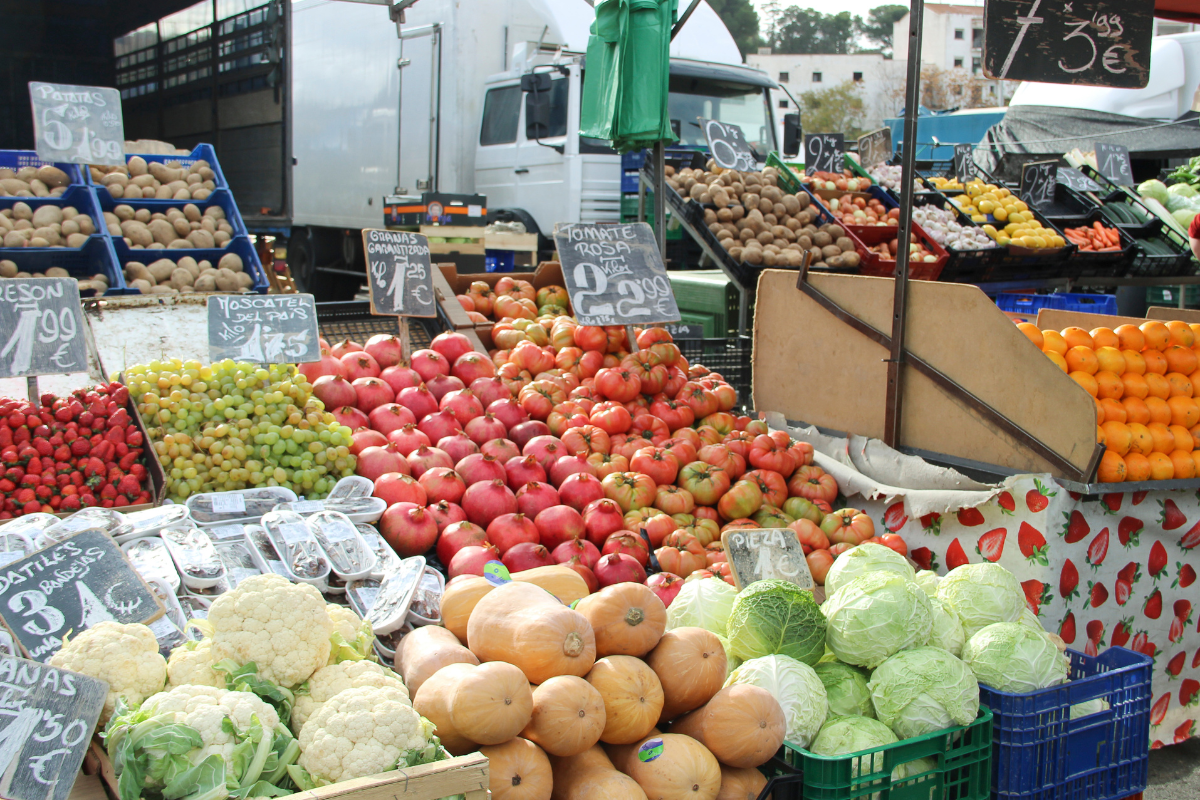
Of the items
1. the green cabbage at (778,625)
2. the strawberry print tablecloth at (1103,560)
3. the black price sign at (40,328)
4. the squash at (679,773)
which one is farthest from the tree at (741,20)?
the squash at (679,773)

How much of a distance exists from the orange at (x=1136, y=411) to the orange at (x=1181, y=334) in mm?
380

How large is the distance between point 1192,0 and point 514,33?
6.96 meters

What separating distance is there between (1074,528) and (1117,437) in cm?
34

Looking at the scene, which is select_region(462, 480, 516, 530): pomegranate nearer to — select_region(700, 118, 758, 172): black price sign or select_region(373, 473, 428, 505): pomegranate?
select_region(373, 473, 428, 505): pomegranate

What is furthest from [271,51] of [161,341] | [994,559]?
[994,559]

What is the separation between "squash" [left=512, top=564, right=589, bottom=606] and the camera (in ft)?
7.97

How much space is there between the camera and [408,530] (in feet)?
9.53

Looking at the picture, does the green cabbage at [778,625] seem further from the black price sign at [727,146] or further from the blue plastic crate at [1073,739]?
the black price sign at [727,146]

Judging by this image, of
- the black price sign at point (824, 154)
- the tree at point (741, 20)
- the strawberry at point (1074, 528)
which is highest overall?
the tree at point (741, 20)

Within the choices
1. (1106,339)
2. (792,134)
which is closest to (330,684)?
(1106,339)

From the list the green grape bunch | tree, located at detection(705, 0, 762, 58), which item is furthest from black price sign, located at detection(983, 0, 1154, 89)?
tree, located at detection(705, 0, 762, 58)

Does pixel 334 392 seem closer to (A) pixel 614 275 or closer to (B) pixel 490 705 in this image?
(A) pixel 614 275

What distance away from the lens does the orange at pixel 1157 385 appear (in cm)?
330

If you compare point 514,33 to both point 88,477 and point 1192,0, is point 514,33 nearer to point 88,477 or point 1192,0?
point 1192,0
